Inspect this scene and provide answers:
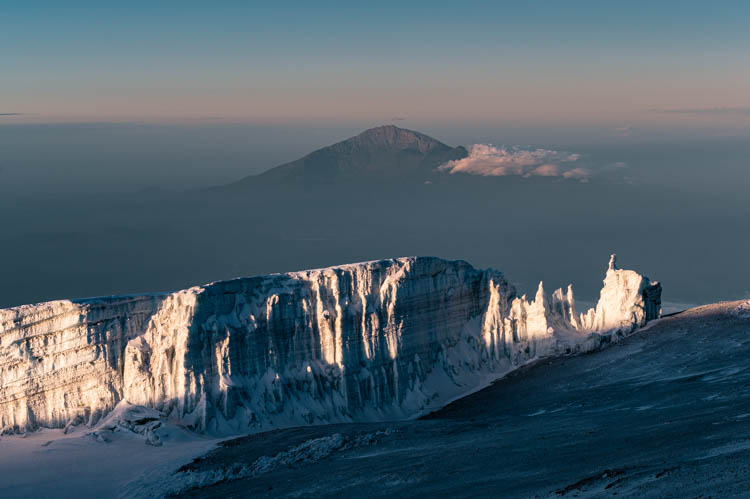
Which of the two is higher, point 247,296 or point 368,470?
point 247,296

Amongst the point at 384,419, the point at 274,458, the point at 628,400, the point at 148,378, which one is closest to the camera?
the point at 274,458

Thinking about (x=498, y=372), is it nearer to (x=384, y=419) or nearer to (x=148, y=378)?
(x=384, y=419)

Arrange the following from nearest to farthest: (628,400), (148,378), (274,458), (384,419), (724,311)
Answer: (274,458) → (628,400) → (148,378) → (384,419) → (724,311)

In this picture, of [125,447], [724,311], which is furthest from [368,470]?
[724,311]

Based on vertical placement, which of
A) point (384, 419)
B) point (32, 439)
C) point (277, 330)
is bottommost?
point (384, 419)

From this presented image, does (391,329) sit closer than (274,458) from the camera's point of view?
No

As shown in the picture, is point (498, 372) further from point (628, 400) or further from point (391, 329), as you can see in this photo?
point (628, 400)

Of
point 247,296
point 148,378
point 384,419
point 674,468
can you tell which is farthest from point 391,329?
point 674,468
